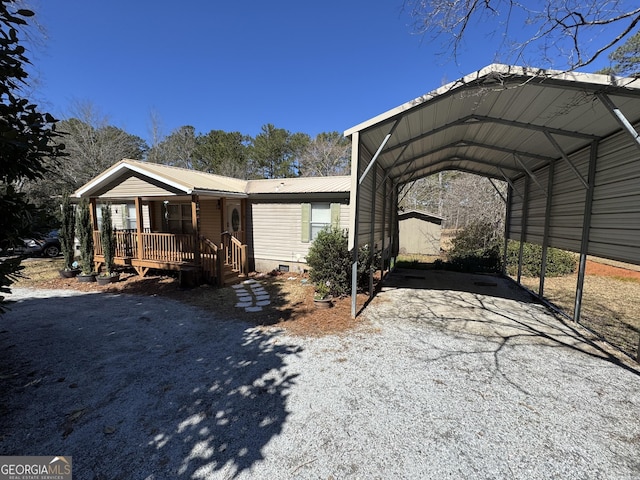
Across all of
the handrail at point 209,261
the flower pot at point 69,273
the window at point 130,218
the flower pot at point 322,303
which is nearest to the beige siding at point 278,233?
the handrail at point 209,261

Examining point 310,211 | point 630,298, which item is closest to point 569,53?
point 310,211

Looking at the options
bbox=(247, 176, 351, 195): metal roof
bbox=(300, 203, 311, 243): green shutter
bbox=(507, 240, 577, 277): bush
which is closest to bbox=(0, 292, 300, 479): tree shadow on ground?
bbox=(300, 203, 311, 243): green shutter

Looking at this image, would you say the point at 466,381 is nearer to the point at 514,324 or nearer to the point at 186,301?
the point at 514,324

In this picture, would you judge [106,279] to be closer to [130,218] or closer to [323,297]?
[130,218]

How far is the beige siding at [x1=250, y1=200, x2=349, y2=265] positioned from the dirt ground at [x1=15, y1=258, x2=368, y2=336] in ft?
2.72

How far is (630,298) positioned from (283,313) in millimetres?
9668

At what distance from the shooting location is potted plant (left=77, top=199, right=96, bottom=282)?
900cm

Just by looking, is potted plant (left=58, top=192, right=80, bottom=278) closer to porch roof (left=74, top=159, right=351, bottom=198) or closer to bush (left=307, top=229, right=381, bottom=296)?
porch roof (left=74, top=159, right=351, bottom=198)

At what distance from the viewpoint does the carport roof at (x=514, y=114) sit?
12.4 feet

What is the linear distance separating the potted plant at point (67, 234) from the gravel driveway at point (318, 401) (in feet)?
14.7

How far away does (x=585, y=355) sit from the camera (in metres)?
4.37

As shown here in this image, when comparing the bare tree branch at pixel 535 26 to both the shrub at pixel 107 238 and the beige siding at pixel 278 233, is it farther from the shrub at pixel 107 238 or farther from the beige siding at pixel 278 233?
the shrub at pixel 107 238

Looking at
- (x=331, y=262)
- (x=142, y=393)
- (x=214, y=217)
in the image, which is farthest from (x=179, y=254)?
(x=142, y=393)

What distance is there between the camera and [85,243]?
8984 mm
